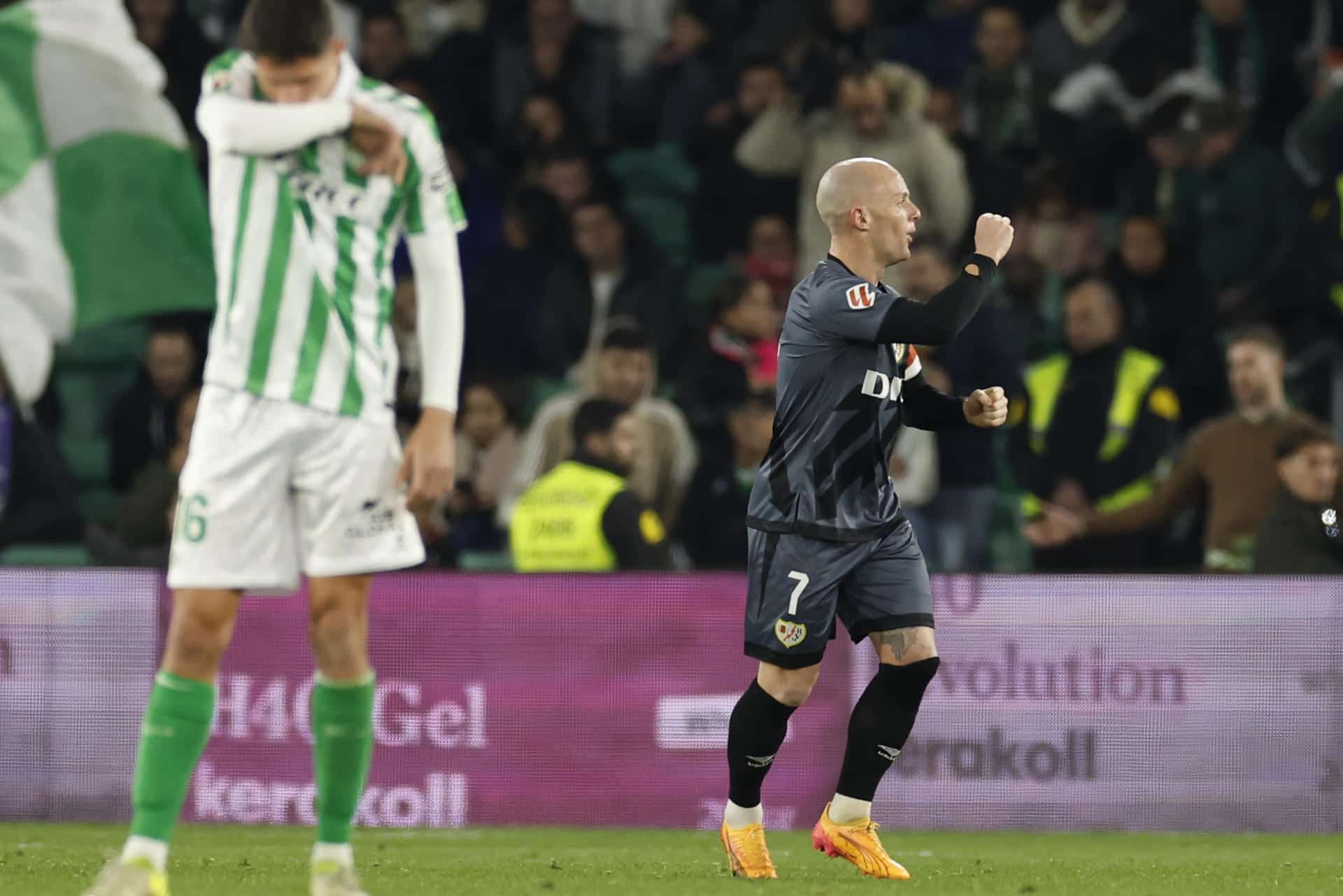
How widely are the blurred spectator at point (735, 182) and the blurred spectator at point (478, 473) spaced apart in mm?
1691

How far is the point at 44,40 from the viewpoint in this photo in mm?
11477

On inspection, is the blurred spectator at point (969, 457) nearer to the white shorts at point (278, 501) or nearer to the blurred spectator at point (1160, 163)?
the blurred spectator at point (1160, 163)

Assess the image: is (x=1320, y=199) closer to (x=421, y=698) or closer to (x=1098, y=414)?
(x=1098, y=414)

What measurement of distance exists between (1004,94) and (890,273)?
1720 mm

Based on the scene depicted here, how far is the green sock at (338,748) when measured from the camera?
4812mm

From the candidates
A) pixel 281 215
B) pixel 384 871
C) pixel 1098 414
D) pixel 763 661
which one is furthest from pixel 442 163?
pixel 1098 414

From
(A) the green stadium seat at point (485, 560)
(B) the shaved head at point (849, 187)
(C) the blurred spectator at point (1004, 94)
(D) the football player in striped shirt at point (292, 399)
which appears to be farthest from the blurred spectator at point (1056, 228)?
(D) the football player in striped shirt at point (292, 399)

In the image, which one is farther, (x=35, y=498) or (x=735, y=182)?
(x=735, y=182)

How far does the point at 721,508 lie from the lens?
10.0 m

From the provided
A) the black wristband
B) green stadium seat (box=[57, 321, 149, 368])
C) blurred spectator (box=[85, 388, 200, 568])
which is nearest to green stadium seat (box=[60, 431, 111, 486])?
green stadium seat (box=[57, 321, 149, 368])

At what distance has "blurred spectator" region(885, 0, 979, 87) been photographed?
12023 millimetres

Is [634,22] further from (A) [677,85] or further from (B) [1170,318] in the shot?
(B) [1170,318]

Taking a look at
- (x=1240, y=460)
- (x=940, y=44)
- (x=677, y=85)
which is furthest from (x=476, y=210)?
(x=1240, y=460)

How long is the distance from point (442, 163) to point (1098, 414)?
5.79 metres
